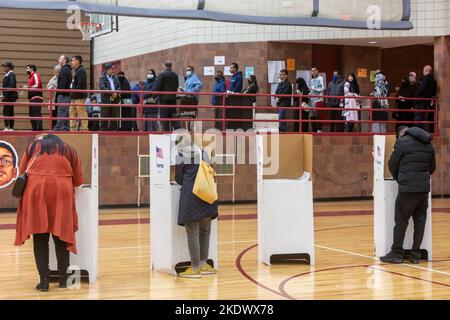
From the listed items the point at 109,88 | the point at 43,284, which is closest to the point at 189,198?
the point at 43,284

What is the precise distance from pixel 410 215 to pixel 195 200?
3.10 meters

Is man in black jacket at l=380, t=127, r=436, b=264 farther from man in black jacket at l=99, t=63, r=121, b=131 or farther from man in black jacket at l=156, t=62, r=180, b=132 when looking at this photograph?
man in black jacket at l=99, t=63, r=121, b=131

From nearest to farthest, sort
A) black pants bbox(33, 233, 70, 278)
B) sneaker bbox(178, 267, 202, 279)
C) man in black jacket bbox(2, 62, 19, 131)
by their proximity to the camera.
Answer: black pants bbox(33, 233, 70, 278)
sneaker bbox(178, 267, 202, 279)
man in black jacket bbox(2, 62, 19, 131)

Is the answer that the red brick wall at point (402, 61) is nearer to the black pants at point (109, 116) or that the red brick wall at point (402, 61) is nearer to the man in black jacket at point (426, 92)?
the man in black jacket at point (426, 92)

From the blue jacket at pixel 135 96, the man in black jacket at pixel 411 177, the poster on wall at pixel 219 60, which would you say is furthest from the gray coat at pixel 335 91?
the man in black jacket at pixel 411 177

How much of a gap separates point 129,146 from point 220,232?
5.45 metres

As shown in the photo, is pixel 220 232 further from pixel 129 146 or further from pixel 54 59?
pixel 54 59

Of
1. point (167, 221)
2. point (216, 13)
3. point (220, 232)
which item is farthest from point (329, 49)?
point (167, 221)

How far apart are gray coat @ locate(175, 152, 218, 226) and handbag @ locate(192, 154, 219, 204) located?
0.06 meters

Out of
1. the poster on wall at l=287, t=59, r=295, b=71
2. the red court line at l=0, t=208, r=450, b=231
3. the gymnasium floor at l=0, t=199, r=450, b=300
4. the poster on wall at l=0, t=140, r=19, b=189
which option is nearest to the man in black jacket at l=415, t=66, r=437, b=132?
the poster on wall at l=287, t=59, r=295, b=71

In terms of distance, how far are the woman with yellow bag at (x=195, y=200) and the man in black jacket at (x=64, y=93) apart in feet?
28.4

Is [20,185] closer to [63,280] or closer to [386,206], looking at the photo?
[63,280]

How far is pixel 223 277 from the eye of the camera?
31.0ft

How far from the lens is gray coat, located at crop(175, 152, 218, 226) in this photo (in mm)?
9195
